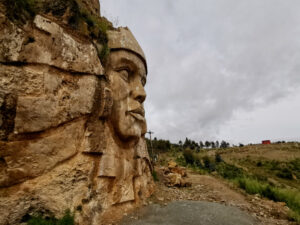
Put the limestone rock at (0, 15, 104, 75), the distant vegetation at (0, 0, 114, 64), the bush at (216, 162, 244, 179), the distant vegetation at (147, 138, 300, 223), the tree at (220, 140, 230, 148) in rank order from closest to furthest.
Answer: the limestone rock at (0, 15, 104, 75) < the distant vegetation at (0, 0, 114, 64) < the distant vegetation at (147, 138, 300, 223) < the bush at (216, 162, 244, 179) < the tree at (220, 140, 230, 148)

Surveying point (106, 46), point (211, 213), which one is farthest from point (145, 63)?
point (211, 213)

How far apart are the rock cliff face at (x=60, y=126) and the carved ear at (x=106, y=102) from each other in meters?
0.03

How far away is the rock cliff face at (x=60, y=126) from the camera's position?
2975mm

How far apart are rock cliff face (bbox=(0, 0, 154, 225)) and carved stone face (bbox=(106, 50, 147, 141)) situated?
35 millimetres

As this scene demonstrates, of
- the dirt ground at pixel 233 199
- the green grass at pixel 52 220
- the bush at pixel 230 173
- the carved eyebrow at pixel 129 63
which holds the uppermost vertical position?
the carved eyebrow at pixel 129 63

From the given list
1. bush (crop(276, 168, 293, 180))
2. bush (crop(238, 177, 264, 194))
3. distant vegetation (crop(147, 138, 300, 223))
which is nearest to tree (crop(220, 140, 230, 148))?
distant vegetation (crop(147, 138, 300, 223))

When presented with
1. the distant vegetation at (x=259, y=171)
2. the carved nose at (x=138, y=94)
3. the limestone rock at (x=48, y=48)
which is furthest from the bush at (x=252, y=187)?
the limestone rock at (x=48, y=48)

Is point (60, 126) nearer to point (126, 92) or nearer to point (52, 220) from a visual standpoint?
point (52, 220)

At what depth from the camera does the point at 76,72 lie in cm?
392

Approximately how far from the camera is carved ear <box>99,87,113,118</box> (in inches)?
168

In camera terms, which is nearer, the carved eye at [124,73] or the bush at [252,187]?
the carved eye at [124,73]

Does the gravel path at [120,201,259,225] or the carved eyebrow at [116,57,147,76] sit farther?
the carved eyebrow at [116,57,147,76]

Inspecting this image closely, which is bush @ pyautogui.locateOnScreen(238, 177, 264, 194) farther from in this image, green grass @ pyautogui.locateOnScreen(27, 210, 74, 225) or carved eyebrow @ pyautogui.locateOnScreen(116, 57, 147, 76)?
green grass @ pyautogui.locateOnScreen(27, 210, 74, 225)

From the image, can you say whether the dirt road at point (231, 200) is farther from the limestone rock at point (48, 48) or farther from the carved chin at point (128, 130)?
the limestone rock at point (48, 48)
